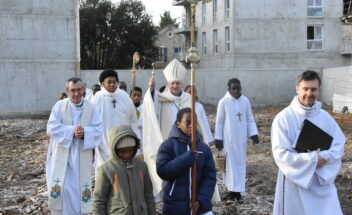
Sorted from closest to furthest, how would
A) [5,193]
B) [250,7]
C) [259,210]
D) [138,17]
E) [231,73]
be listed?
[259,210], [5,193], [231,73], [250,7], [138,17]

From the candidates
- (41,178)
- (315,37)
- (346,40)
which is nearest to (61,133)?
(41,178)

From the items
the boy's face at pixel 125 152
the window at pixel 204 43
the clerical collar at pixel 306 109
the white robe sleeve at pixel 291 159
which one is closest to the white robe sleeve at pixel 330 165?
the white robe sleeve at pixel 291 159

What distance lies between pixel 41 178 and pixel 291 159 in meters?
7.18

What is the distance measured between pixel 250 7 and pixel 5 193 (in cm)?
2959

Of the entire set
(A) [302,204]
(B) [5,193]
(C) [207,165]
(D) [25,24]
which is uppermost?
(D) [25,24]

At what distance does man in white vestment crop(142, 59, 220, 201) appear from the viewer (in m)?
7.34

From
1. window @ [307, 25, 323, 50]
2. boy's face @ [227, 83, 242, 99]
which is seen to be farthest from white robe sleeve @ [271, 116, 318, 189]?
window @ [307, 25, 323, 50]

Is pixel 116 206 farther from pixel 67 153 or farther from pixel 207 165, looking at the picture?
pixel 67 153

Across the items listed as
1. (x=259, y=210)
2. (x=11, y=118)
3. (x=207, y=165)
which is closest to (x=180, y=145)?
(x=207, y=165)

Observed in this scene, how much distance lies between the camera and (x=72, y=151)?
6797 mm

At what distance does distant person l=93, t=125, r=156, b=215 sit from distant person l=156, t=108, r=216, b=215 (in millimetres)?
445

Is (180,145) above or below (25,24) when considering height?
below

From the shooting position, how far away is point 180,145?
4.98 m

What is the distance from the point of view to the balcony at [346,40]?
37.6m
